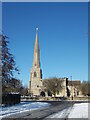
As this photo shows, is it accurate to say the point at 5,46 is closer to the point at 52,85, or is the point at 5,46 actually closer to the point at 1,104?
the point at 1,104

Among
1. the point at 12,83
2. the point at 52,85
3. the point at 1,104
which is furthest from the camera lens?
the point at 52,85

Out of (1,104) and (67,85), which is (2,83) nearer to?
(1,104)

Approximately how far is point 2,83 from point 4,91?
103 cm

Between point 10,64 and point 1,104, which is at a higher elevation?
point 10,64

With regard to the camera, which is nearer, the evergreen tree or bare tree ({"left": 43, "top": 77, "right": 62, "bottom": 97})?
the evergreen tree

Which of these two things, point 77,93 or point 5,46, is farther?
point 77,93

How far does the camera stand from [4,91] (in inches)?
1155

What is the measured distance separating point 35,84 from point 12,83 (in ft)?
318

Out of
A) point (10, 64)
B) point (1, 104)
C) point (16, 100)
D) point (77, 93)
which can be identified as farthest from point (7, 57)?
point (77, 93)

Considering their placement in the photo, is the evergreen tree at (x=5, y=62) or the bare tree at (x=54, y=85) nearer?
the evergreen tree at (x=5, y=62)

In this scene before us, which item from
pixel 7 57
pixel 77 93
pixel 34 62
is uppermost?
pixel 34 62

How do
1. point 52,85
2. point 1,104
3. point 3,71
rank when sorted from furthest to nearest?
point 52,85 < point 1,104 < point 3,71

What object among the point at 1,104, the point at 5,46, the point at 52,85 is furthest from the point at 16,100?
the point at 52,85

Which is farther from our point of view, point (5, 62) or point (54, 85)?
point (54, 85)
